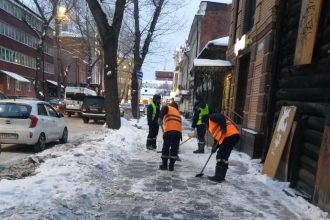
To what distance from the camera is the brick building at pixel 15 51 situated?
4566 cm

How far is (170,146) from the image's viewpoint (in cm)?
976

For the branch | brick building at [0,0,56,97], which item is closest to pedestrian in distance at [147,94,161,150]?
the branch

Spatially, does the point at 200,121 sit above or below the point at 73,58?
below

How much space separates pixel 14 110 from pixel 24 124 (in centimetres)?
58

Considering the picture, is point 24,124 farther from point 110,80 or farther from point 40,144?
point 110,80

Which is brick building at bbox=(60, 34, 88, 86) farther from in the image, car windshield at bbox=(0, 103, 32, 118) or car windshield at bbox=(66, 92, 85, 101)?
car windshield at bbox=(0, 103, 32, 118)

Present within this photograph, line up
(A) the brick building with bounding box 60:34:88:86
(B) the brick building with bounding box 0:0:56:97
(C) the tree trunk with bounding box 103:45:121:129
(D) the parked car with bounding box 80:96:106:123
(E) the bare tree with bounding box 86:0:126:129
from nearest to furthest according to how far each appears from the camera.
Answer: (E) the bare tree with bounding box 86:0:126:129
(C) the tree trunk with bounding box 103:45:121:129
(D) the parked car with bounding box 80:96:106:123
(B) the brick building with bounding box 0:0:56:97
(A) the brick building with bounding box 60:34:88:86

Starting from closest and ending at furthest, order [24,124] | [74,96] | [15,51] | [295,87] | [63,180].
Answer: [63,180] → [295,87] → [24,124] → [74,96] → [15,51]

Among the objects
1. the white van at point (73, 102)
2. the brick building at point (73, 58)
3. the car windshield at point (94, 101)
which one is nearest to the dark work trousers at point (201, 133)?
the car windshield at point (94, 101)

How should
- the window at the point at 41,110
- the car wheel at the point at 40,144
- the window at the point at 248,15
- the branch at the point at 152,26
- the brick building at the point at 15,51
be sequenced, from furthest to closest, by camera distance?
the brick building at the point at 15,51 → the branch at the point at 152,26 → the window at the point at 248,15 → the window at the point at 41,110 → the car wheel at the point at 40,144

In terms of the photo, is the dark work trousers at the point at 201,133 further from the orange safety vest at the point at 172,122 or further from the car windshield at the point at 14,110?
the car windshield at the point at 14,110

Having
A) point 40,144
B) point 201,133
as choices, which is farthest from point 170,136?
point 40,144

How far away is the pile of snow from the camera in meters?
5.52

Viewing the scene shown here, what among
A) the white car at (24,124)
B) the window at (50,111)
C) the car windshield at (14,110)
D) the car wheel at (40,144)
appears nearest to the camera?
the white car at (24,124)
